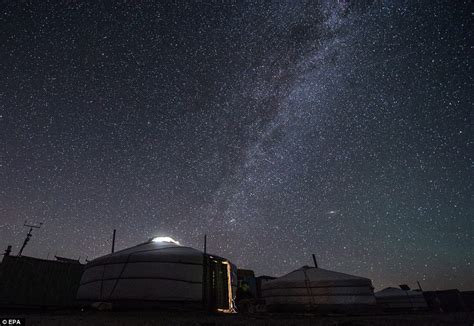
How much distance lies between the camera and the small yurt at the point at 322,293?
36.6 feet

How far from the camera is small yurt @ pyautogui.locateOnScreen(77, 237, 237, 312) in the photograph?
323 inches

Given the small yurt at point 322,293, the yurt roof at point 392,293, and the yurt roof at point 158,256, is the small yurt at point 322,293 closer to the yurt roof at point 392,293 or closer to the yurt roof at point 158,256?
the yurt roof at point 158,256

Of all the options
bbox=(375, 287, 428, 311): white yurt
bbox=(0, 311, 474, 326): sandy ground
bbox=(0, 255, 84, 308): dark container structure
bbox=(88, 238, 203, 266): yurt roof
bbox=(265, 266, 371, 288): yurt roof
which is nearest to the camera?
bbox=(0, 311, 474, 326): sandy ground

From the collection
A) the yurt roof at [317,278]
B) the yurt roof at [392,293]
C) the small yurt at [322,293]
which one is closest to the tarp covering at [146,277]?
the small yurt at [322,293]

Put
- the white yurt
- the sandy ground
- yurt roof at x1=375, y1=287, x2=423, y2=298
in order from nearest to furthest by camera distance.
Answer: the sandy ground, the white yurt, yurt roof at x1=375, y1=287, x2=423, y2=298

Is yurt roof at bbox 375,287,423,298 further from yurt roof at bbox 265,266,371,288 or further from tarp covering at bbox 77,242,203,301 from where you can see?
tarp covering at bbox 77,242,203,301

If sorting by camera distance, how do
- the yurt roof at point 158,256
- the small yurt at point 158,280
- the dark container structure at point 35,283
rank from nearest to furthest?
the small yurt at point 158,280, the yurt roof at point 158,256, the dark container structure at point 35,283

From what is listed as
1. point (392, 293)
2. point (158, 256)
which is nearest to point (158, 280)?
point (158, 256)

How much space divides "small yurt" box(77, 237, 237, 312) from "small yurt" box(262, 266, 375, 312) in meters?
3.00

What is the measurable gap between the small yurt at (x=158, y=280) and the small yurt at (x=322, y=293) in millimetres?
2997

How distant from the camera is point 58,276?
13.4m

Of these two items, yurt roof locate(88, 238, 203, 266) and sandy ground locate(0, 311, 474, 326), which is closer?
sandy ground locate(0, 311, 474, 326)

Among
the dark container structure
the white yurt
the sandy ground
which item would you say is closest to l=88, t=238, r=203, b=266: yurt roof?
the sandy ground

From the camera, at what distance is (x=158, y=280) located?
8.46m
